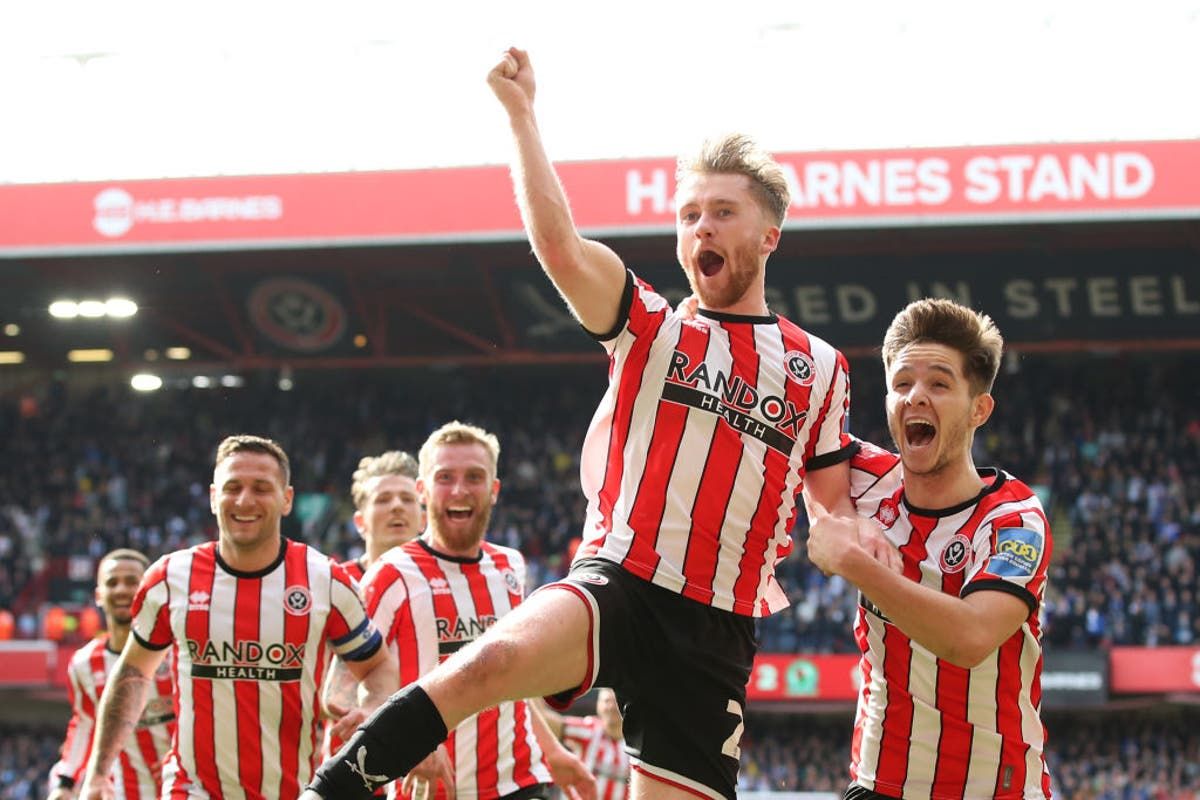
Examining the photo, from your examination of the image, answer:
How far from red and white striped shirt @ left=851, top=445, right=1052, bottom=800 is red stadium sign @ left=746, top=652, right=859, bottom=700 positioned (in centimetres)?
1686

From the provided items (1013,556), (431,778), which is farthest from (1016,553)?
(431,778)

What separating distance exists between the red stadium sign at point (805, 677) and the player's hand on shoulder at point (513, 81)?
58.6 ft

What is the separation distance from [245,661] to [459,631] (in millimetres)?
948

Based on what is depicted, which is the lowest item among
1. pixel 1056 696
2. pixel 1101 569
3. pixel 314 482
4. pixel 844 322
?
pixel 1056 696

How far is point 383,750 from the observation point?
3.97 m

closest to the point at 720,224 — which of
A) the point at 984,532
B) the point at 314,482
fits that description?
the point at 984,532

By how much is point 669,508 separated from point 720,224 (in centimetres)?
87

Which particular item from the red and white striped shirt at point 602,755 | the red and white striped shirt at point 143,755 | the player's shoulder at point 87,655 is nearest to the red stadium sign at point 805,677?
the red and white striped shirt at point 602,755

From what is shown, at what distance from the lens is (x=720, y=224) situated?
470 centimetres

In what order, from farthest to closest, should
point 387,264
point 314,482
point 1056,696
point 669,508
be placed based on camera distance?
point 314,482
point 387,264
point 1056,696
point 669,508

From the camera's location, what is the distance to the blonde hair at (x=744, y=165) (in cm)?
476

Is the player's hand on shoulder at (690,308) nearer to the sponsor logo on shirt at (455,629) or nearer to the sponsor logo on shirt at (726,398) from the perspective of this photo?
the sponsor logo on shirt at (726,398)

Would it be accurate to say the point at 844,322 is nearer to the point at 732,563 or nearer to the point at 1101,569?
the point at 1101,569

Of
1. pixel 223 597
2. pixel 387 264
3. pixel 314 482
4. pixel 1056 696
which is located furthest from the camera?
pixel 314 482
